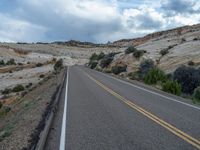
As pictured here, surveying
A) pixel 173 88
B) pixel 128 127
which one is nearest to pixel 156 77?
pixel 173 88

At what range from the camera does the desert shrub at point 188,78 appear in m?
30.6

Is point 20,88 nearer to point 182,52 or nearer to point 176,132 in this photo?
point 182,52

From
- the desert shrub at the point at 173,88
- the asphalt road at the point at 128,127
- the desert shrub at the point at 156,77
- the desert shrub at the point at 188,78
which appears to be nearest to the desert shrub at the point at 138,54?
the desert shrub at the point at 156,77

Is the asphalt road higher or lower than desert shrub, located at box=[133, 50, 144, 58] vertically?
lower

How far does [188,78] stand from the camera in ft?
103

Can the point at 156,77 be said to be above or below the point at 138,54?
below

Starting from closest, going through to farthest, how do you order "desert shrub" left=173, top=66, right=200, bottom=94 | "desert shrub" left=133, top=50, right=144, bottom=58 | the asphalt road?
the asphalt road, "desert shrub" left=173, top=66, right=200, bottom=94, "desert shrub" left=133, top=50, right=144, bottom=58

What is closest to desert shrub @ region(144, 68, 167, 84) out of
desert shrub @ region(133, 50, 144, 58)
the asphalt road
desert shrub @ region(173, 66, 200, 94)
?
desert shrub @ region(173, 66, 200, 94)

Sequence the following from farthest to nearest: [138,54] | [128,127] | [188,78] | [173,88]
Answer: [138,54], [188,78], [173,88], [128,127]

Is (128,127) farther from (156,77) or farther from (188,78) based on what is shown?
(156,77)

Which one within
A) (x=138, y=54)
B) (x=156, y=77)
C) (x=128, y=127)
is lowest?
(x=156, y=77)

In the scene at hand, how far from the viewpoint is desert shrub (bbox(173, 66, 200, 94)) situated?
3061cm

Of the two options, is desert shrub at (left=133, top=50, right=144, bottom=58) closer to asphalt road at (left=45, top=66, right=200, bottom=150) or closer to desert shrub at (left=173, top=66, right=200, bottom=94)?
desert shrub at (left=173, top=66, right=200, bottom=94)

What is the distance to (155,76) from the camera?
3666cm
